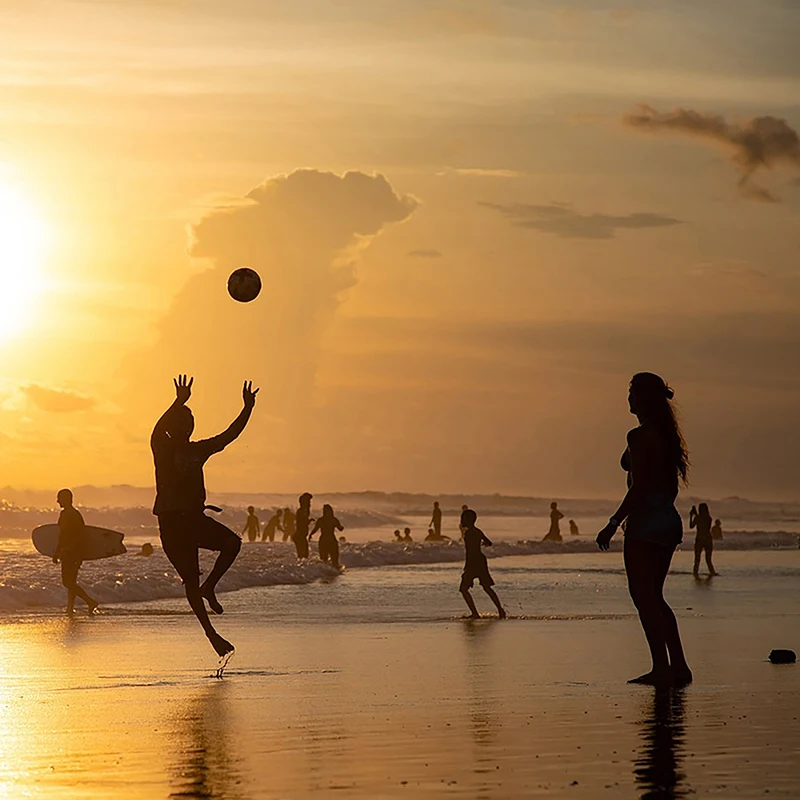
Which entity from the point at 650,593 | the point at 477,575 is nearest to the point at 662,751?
the point at 650,593

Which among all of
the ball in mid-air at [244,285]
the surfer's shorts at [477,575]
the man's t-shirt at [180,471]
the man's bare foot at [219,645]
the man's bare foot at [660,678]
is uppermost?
the ball in mid-air at [244,285]

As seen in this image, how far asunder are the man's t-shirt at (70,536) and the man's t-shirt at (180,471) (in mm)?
11816

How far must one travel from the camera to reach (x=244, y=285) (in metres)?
18.8

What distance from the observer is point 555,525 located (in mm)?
66875

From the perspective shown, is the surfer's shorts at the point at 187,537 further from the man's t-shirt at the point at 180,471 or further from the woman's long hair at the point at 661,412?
the woman's long hair at the point at 661,412

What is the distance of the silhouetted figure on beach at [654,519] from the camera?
1247cm

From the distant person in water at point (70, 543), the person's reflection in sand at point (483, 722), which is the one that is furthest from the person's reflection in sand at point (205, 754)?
the distant person in water at point (70, 543)

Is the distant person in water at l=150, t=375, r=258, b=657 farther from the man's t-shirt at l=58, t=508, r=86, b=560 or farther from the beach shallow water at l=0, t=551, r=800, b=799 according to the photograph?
the man's t-shirt at l=58, t=508, r=86, b=560

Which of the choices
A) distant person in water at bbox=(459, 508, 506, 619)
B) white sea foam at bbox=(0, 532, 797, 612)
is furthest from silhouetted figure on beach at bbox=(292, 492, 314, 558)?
distant person in water at bbox=(459, 508, 506, 619)

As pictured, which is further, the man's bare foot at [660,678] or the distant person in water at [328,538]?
the distant person in water at [328,538]

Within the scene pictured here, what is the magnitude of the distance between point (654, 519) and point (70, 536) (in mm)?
15171

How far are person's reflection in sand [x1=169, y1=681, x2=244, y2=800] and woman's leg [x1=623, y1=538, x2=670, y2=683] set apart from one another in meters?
3.22

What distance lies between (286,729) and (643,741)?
7.65 ft

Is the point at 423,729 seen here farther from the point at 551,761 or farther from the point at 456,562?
the point at 456,562
